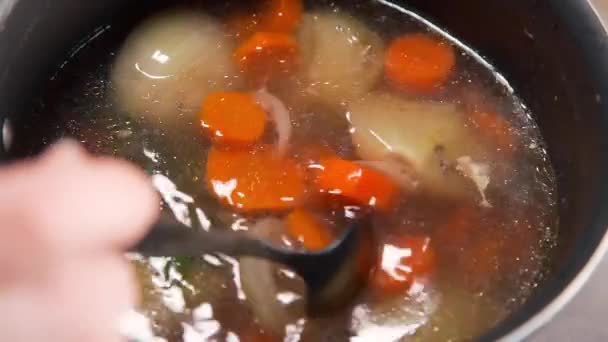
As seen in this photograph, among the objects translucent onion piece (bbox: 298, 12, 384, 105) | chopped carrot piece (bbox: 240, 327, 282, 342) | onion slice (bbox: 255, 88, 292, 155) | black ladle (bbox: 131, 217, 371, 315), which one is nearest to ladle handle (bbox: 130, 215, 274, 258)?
black ladle (bbox: 131, 217, 371, 315)

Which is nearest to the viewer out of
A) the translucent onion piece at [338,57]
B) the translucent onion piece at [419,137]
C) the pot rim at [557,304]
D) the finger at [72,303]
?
the pot rim at [557,304]

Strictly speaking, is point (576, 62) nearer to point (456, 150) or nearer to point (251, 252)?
point (456, 150)

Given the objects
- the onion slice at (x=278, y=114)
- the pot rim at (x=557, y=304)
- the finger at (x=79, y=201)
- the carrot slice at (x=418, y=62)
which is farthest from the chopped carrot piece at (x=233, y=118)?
the pot rim at (x=557, y=304)

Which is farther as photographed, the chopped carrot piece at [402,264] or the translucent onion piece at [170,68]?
the translucent onion piece at [170,68]

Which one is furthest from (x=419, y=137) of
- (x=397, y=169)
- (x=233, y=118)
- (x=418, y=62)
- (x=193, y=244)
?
(x=193, y=244)

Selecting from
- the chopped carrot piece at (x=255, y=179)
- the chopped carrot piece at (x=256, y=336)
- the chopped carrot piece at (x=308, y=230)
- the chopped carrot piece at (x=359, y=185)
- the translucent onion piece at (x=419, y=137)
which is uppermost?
the translucent onion piece at (x=419, y=137)

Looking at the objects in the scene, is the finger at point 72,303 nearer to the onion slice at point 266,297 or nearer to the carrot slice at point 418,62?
the onion slice at point 266,297

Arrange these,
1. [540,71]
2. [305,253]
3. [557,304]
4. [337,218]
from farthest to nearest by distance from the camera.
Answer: [540,71], [337,218], [305,253], [557,304]

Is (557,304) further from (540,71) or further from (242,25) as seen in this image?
(242,25)
